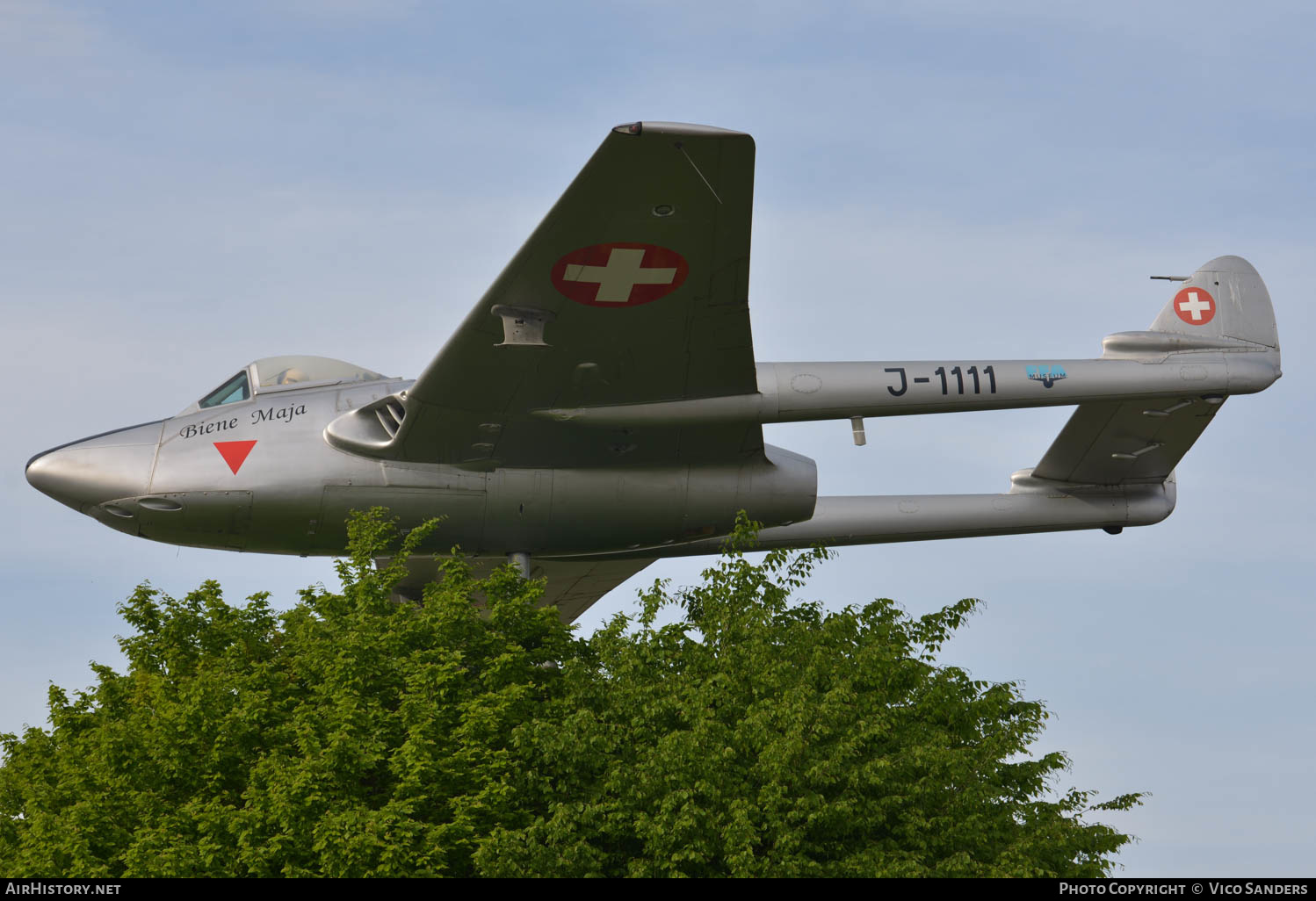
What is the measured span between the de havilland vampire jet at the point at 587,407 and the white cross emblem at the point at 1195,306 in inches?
1.2

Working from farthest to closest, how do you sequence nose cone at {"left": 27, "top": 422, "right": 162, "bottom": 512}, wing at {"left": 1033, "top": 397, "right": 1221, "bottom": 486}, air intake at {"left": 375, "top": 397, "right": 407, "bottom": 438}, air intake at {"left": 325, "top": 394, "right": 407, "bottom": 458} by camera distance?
wing at {"left": 1033, "top": 397, "right": 1221, "bottom": 486} < air intake at {"left": 375, "top": 397, "right": 407, "bottom": 438} < air intake at {"left": 325, "top": 394, "right": 407, "bottom": 458} < nose cone at {"left": 27, "top": 422, "right": 162, "bottom": 512}

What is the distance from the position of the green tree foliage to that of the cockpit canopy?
2733mm

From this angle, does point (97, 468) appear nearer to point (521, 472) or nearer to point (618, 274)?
point (521, 472)

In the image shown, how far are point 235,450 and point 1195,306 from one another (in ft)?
55.5

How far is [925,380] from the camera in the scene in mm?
23359

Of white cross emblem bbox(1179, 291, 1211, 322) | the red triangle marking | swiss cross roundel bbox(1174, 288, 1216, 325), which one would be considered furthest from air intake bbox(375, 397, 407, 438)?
white cross emblem bbox(1179, 291, 1211, 322)

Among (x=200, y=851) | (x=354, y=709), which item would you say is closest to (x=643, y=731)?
(x=354, y=709)

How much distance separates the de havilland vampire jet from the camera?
20344 mm

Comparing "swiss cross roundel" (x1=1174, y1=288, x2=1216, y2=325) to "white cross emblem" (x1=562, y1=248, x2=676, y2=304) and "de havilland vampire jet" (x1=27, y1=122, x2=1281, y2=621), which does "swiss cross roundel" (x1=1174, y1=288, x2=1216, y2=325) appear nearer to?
"de havilland vampire jet" (x1=27, y1=122, x2=1281, y2=621)

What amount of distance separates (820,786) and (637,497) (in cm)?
618

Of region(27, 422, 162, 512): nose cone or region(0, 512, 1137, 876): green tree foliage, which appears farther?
region(27, 422, 162, 512): nose cone

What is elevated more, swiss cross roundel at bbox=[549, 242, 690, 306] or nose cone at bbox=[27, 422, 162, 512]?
swiss cross roundel at bbox=[549, 242, 690, 306]

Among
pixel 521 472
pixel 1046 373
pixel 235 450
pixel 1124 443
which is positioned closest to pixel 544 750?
pixel 521 472

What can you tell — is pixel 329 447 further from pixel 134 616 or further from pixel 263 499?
pixel 134 616
